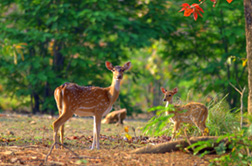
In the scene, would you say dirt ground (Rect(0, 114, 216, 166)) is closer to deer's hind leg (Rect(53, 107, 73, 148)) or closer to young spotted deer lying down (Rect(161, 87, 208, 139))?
deer's hind leg (Rect(53, 107, 73, 148))

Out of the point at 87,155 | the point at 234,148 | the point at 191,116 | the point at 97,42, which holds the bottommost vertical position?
the point at 87,155

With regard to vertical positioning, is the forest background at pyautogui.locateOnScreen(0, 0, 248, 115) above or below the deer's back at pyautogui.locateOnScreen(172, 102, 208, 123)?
above

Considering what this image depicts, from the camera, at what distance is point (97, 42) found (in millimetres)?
12516

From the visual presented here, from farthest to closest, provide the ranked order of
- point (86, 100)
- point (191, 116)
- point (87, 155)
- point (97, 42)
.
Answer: point (97, 42), point (191, 116), point (86, 100), point (87, 155)

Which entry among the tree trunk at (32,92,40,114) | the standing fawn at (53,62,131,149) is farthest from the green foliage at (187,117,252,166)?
the tree trunk at (32,92,40,114)

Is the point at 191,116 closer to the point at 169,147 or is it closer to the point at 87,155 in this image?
the point at 169,147

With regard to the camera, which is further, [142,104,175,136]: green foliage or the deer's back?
the deer's back

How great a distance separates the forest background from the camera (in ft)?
40.6

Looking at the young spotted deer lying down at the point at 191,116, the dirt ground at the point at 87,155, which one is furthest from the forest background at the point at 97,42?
the dirt ground at the point at 87,155

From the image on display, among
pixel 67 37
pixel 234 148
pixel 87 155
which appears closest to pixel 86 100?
pixel 87 155

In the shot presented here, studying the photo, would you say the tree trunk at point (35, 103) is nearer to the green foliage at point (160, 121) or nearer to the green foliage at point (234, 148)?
the green foliage at point (160, 121)

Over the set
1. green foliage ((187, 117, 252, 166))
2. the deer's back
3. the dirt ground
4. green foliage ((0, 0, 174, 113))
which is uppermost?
green foliage ((0, 0, 174, 113))

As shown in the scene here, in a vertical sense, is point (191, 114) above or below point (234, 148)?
above

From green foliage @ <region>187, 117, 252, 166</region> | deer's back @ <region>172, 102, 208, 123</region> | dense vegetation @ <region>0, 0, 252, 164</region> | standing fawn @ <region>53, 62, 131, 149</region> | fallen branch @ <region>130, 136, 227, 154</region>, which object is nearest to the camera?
green foliage @ <region>187, 117, 252, 166</region>
